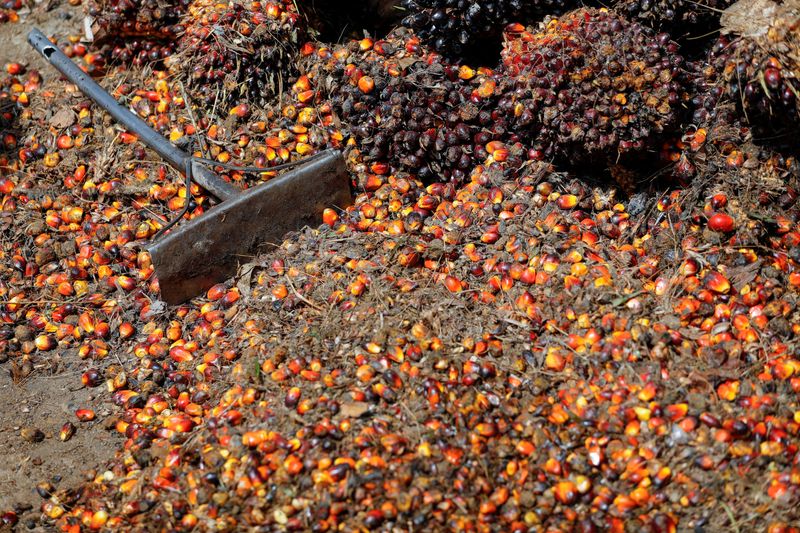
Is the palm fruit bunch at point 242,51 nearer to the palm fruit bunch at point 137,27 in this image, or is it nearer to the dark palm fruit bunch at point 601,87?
the palm fruit bunch at point 137,27

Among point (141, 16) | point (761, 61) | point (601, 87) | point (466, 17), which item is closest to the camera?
point (761, 61)

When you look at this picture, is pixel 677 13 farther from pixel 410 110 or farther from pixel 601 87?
pixel 410 110

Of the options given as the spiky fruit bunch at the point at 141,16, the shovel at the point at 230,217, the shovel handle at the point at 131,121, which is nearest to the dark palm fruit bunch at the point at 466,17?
the shovel at the point at 230,217

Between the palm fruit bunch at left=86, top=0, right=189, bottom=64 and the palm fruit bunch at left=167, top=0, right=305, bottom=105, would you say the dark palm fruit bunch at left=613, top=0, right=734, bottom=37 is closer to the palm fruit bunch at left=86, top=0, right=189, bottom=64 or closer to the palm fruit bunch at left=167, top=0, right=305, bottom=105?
the palm fruit bunch at left=167, top=0, right=305, bottom=105

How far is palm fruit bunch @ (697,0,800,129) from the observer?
10.9 feet

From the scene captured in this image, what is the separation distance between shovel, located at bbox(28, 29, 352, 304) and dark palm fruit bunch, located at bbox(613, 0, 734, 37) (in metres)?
1.73

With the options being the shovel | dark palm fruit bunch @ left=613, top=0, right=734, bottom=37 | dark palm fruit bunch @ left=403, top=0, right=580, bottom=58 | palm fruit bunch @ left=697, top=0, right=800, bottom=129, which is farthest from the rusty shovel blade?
palm fruit bunch @ left=697, top=0, right=800, bottom=129

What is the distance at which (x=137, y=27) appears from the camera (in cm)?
487

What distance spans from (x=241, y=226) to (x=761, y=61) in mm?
2611

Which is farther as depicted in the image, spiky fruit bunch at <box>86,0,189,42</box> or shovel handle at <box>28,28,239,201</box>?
spiky fruit bunch at <box>86,0,189,42</box>

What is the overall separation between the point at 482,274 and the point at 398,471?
1227 mm

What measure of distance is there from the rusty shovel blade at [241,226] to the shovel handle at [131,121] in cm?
16

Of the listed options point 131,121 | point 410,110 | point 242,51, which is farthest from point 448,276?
Result: point 131,121

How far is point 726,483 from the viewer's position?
2.89 meters
